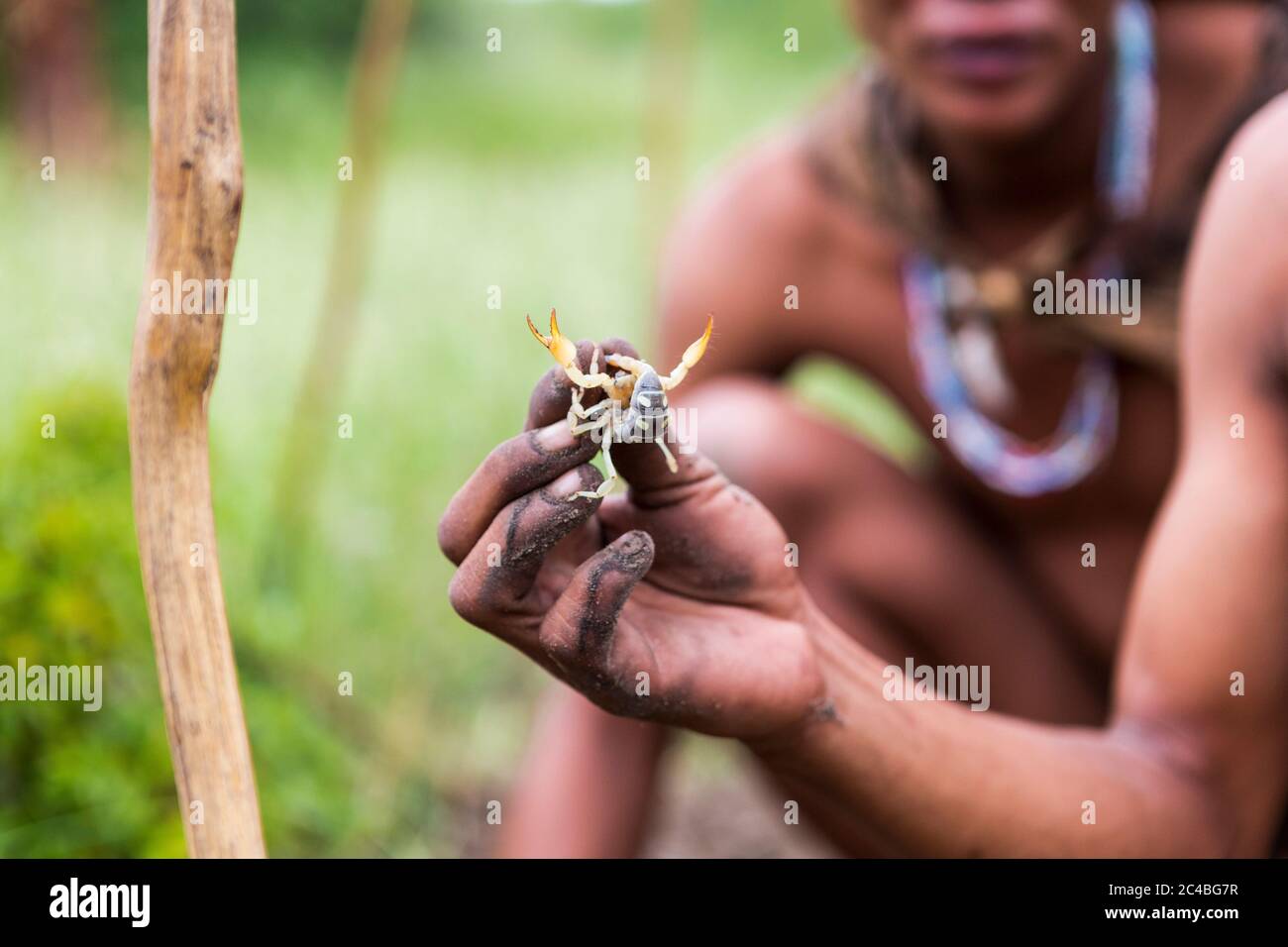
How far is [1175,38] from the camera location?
193cm

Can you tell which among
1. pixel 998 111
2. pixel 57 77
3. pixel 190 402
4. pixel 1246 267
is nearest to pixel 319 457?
pixel 998 111

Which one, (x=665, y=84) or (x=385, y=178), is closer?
(x=665, y=84)

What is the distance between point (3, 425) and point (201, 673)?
1278mm

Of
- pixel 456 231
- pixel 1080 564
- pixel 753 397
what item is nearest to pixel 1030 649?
pixel 1080 564

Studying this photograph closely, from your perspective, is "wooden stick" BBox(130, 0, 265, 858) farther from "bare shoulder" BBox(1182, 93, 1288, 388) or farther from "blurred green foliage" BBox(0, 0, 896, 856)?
"bare shoulder" BBox(1182, 93, 1288, 388)

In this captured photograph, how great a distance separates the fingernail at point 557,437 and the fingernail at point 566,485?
0.07ft

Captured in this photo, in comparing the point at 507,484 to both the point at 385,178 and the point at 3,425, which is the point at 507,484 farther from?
the point at 385,178

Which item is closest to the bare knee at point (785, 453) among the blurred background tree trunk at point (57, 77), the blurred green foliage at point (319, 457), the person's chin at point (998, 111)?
the person's chin at point (998, 111)

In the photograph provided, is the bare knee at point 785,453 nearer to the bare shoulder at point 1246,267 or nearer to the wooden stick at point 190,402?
the bare shoulder at point 1246,267

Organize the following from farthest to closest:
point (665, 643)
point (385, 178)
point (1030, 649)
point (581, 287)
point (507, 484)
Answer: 1. point (385, 178)
2. point (581, 287)
3. point (1030, 649)
4. point (665, 643)
5. point (507, 484)

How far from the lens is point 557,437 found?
0.94 m

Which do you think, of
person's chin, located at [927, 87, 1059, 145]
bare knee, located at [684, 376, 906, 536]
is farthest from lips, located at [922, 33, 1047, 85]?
bare knee, located at [684, 376, 906, 536]

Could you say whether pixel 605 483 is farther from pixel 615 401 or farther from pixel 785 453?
pixel 785 453

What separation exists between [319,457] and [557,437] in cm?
163
